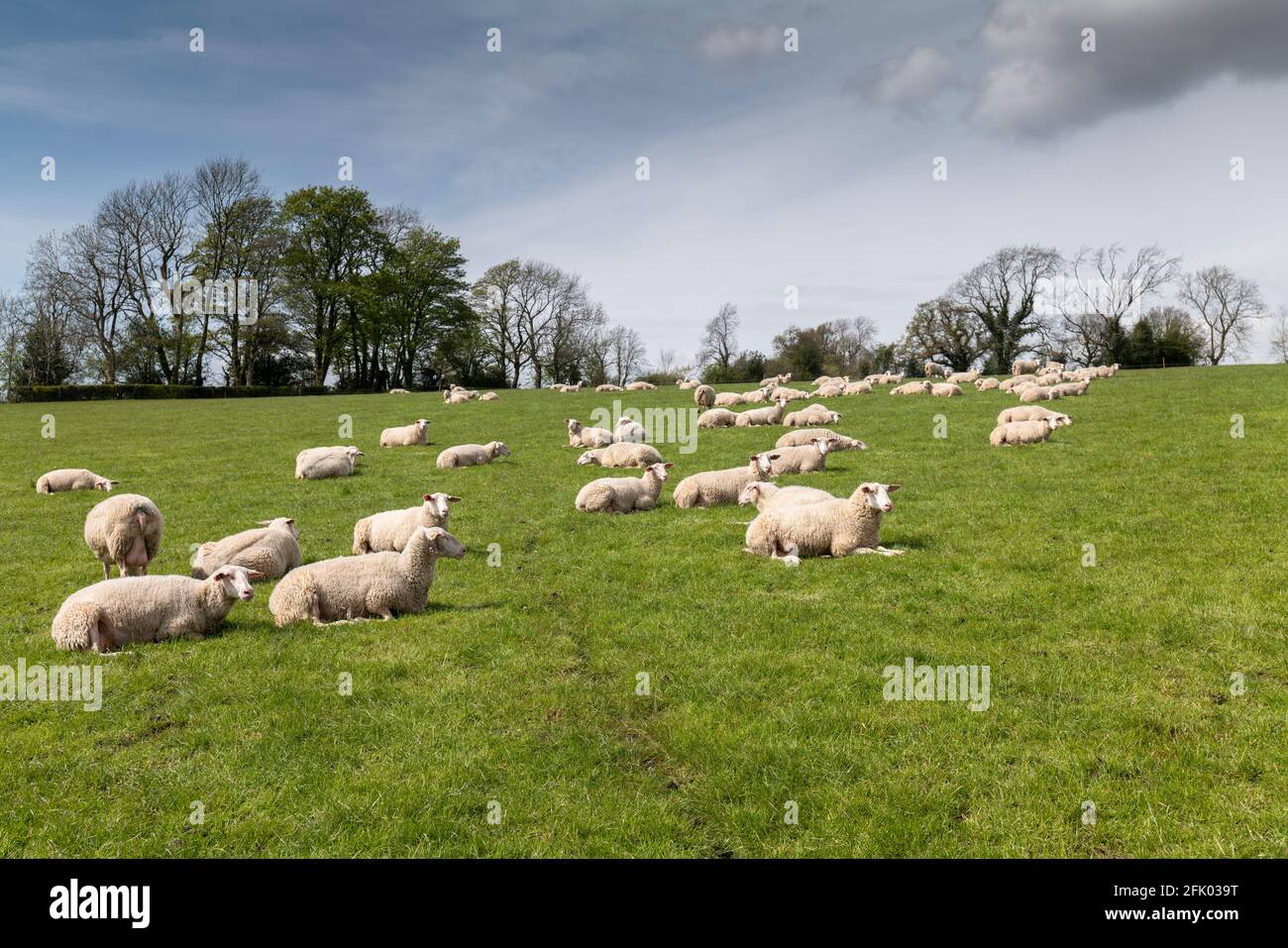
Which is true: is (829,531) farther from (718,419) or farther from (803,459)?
(718,419)

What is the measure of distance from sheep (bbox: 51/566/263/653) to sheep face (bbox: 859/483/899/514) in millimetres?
8780

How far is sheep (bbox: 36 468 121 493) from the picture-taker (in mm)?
20156

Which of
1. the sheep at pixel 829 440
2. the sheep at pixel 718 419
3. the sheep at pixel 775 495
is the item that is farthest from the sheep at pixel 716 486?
the sheep at pixel 718 419

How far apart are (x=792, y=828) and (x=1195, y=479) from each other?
14562mm

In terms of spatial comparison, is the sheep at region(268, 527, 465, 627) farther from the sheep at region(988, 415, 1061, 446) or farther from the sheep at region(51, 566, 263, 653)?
the sheep at region(988, 415, 1061, 446)

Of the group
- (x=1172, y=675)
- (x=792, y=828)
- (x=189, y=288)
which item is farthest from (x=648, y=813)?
(x=189, y=288)

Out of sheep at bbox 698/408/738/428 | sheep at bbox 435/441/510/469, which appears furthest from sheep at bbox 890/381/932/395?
sheep at bbox 435/441/510/469

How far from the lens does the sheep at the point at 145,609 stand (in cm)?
867

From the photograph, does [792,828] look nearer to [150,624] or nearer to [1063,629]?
[1063,629]

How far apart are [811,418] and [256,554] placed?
2089 centimetres

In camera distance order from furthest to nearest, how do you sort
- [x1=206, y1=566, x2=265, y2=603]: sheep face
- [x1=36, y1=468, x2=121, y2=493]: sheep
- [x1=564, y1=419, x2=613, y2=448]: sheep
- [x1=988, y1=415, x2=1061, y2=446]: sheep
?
[x1=564, y1=419, x2=613, y2=448]: sheep < [x1=988, y1=415, x2=1061, y2=446]: sheep < [x1=36, y1=468, x2=121, y2=493]: sheep < [x1=206, y1=566, x2=265, y2=603]: sheep face
